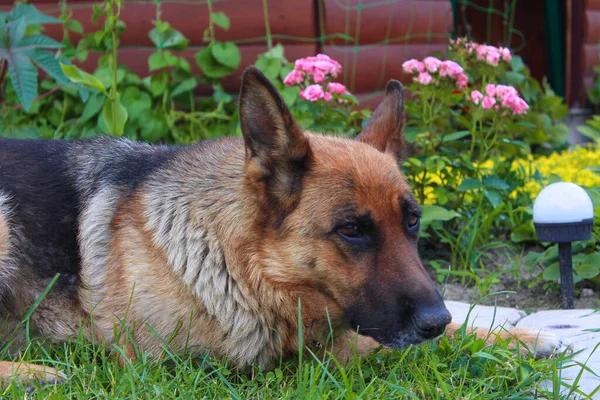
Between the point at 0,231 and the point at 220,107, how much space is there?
2.89 m

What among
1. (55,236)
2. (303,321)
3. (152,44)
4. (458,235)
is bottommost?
(458,235)

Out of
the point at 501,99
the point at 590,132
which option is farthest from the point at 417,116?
the point at 590,132

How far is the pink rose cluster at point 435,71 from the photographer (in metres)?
4.20

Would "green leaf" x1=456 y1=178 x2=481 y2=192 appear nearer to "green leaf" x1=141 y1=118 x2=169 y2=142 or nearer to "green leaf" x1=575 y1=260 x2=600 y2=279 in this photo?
"green leaf" x1=575 y1=260 x2=600 y2=279

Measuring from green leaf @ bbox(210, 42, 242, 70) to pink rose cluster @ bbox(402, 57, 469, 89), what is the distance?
178 cm

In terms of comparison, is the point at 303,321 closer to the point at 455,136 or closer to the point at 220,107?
the point at 455,136

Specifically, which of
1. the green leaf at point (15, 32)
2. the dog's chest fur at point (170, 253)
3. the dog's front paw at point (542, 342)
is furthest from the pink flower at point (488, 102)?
the green leaf at point (15, 32)

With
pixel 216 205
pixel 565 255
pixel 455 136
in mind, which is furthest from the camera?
pixel 455 136

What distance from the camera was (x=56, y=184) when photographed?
10.2 feet

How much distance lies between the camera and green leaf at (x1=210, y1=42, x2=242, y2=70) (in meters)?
5.63

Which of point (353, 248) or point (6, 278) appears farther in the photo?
point (6, 278)

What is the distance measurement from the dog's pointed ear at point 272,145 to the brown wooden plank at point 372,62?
11.9 feet

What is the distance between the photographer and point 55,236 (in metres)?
3.02

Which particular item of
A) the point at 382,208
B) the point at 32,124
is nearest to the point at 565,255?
the point at 382,208
